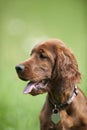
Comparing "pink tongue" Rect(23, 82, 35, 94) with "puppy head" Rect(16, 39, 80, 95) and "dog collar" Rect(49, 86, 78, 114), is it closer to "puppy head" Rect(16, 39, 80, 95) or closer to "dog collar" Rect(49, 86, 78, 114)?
"puppy head" Rect(16, 39, 80, 95)

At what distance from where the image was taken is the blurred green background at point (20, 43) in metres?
2.62

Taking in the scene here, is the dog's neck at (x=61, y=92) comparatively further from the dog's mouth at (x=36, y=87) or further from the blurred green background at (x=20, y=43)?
the blurred green background at (x=20, y=43)

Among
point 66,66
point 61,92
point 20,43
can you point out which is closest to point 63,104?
point 61,92

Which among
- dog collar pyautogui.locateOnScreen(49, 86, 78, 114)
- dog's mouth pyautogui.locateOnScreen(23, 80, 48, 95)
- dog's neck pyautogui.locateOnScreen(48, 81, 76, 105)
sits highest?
dog's mouth pyautogui.locateOnScreen(23, 80, 48, 95)

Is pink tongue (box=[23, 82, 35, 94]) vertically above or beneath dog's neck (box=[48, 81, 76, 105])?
above

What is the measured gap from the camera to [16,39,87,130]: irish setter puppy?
173 centimetres

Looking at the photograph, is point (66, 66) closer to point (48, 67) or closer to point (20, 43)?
point (48, 67)

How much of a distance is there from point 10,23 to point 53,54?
0.94 metres

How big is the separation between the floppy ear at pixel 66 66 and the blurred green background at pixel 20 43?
2.97 feet

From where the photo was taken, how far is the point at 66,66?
1754mm

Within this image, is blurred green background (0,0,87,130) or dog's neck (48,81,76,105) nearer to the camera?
dog's neck (48,81,76,105)

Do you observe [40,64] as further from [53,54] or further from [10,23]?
[10,23]

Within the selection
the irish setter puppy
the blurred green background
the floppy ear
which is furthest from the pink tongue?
the blurred green background

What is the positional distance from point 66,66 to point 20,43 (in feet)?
3.07
